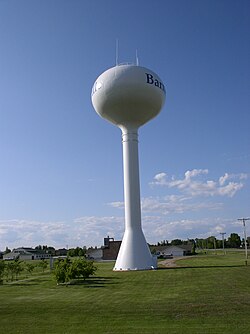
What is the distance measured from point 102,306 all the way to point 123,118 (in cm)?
2276

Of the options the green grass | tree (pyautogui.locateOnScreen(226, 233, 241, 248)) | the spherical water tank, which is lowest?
the green grass

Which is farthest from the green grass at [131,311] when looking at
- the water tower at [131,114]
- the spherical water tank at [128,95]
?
the spherical water tank at [128,95]

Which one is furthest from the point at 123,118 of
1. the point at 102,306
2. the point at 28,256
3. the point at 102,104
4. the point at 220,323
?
the point at 28,256

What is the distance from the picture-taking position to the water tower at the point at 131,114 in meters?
32.7

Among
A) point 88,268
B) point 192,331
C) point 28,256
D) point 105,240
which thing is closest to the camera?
point 192,331

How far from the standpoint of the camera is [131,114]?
3475 cm

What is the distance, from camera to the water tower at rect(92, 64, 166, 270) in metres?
32.7

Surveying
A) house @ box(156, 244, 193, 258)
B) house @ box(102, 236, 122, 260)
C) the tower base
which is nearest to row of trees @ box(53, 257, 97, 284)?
the tower base

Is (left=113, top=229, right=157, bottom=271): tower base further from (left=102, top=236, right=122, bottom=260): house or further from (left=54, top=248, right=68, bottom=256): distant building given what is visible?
(left=54, top=248, right=68, bottom=256): distant building

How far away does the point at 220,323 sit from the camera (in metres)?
10.8

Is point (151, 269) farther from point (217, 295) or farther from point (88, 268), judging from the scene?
point (217, 295)

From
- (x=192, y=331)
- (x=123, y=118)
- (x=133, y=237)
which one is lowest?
(x=192, y=331)

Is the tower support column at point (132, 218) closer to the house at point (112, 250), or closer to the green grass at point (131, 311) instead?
the green grass at point (131, 311)

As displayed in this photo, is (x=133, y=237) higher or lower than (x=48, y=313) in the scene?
higher
